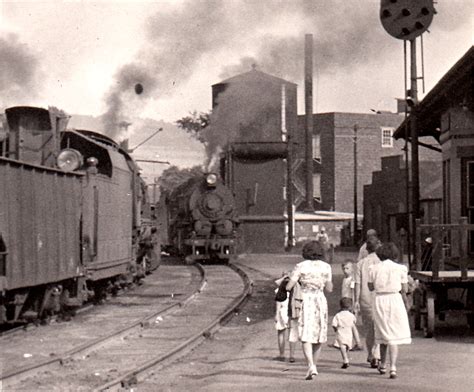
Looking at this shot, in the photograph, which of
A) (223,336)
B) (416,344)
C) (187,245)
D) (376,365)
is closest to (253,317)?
(223,336)

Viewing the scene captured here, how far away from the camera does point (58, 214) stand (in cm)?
1614

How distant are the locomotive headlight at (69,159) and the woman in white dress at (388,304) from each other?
8.69 m

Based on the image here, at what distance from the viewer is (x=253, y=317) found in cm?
1884

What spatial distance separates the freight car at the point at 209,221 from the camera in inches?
1516

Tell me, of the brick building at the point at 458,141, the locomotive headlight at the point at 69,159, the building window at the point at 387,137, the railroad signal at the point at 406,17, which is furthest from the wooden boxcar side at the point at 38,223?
the building window at the point at 387,137

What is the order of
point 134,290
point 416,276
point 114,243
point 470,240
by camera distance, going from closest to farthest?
point 416,276
point 470,240
point 114,243
point 134,290

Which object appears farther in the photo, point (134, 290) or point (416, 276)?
point (134, 290)

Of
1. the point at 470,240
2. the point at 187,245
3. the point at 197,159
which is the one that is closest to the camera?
the point at 470,240

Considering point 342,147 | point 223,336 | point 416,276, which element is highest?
point 342,147

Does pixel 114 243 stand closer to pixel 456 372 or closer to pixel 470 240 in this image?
pixel 470 240

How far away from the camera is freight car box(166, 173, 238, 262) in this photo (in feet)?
126

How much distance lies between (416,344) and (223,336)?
144 inches

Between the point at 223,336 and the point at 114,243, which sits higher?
the point at 114,243

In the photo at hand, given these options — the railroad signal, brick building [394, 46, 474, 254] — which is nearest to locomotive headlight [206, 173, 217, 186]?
brick building [394, 46, 474, 254]
